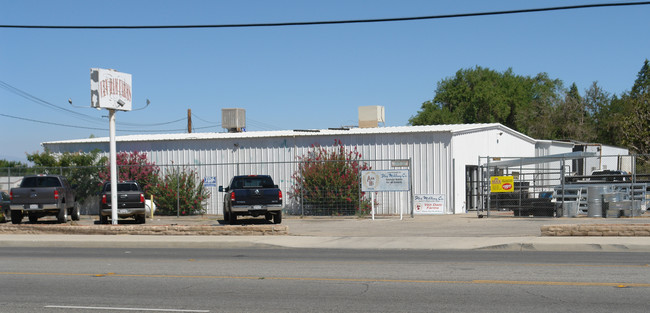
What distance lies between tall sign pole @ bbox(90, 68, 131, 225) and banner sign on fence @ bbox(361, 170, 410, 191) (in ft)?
30.5

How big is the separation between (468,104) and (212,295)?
270ft

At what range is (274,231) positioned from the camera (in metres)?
21.3

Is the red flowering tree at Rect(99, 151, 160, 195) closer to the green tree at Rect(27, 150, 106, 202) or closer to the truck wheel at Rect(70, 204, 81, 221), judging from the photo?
the green tree at Rect(27, 150, 106, 202)

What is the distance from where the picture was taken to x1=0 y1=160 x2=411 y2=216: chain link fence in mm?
31625

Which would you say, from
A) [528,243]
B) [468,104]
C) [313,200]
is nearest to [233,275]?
[528,243]

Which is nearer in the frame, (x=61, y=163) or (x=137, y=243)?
(x=137, y=243)

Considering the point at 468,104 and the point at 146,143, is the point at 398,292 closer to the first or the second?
the point at 146,143

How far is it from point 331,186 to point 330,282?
65.2 ft

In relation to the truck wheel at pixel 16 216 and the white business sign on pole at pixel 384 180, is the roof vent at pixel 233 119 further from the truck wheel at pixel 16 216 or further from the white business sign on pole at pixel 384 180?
the truck wheel at pixel 16 216

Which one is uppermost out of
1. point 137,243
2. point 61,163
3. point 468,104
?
point 468,104

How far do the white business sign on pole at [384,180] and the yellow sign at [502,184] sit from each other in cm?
320

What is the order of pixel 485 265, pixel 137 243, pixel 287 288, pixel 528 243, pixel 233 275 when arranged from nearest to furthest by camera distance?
pixel 287 288 → pixel 233 275 → pixel 485 265 → pixel 528 243 → pixel 137 243

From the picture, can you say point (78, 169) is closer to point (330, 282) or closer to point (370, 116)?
point (370, 116)

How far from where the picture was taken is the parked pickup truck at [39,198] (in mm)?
27031
